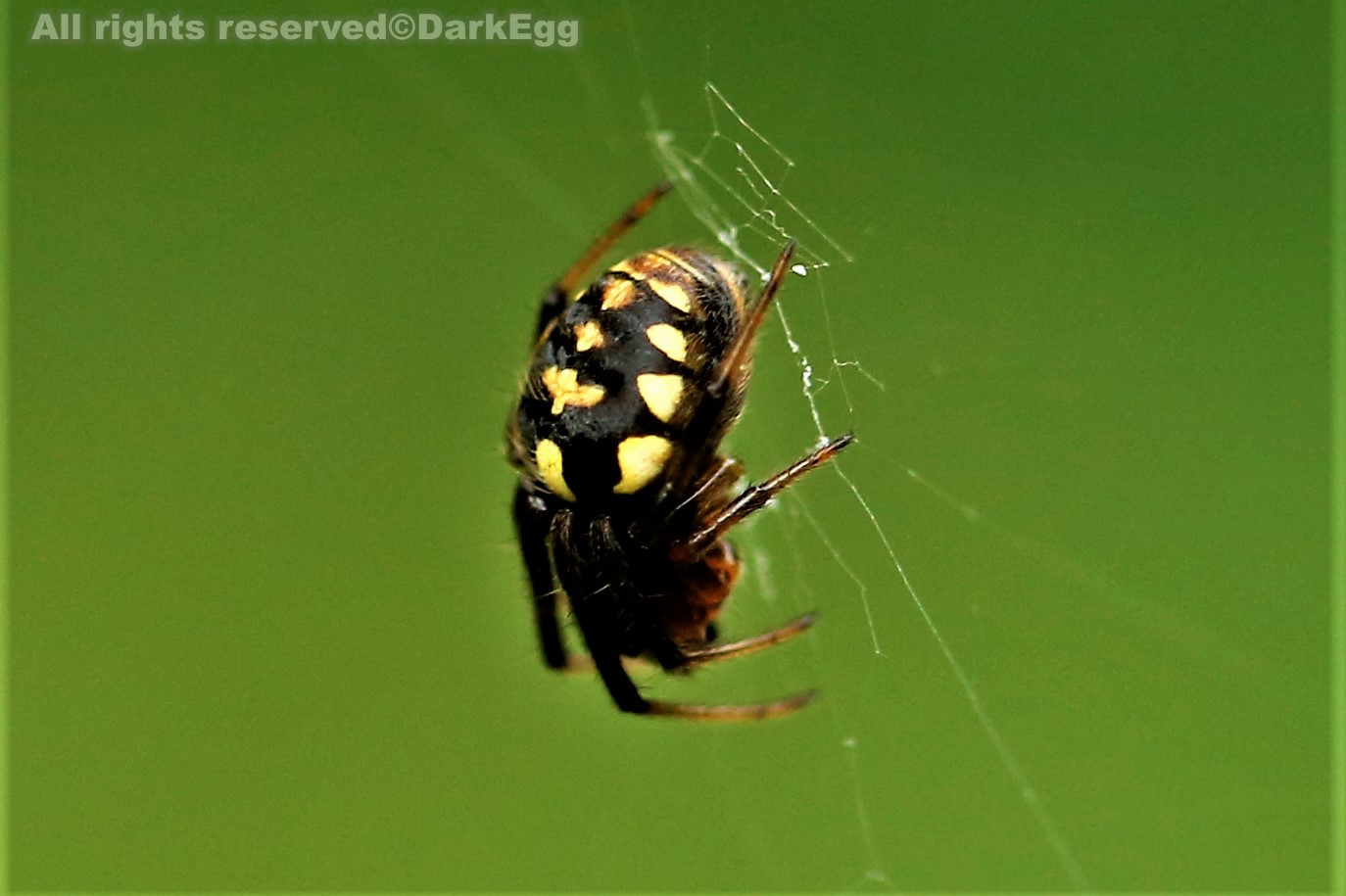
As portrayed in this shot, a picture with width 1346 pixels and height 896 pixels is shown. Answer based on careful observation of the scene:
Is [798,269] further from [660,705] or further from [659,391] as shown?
[660,705]

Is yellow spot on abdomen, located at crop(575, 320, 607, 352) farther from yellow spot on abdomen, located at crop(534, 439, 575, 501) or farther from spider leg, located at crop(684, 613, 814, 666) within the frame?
spider leg, located at crop(684, 613, 814, 666)

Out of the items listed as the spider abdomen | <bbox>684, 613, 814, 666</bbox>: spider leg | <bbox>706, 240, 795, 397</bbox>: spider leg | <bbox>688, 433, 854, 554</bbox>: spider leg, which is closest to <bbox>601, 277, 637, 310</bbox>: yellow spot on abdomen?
the spider abdomen

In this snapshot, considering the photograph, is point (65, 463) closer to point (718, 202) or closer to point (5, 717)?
point (5, 717)

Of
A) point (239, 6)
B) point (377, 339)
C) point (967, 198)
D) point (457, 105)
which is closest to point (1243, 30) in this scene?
point (967, 198)

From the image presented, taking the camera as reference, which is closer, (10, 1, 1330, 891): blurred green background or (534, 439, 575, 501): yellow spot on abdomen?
(534, 439, 575, 501): yellow spot on abdomen

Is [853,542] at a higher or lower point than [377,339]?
lower

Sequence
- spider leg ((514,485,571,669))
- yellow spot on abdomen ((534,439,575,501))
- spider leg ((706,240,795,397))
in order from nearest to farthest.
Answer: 1. spider leg ((706,240,795,397))
2. yellow spot on abdomen ((534,439,575,501))
3. spider leg ((514,485,571,669))

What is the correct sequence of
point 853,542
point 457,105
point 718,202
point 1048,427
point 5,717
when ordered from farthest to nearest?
point 457,105, point 5,717, point 1048,427, point 853,542, point 718,202
